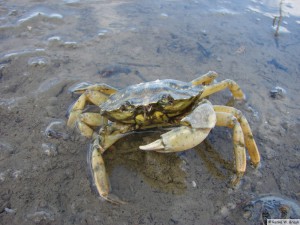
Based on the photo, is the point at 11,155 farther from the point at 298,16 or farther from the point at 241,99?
the point at 298,16

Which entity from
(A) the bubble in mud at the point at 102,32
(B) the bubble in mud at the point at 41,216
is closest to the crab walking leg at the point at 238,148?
(B) the bubble in mud at the point at 41,216

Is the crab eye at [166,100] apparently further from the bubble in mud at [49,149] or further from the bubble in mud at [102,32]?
the bubble in mud at [102,32]

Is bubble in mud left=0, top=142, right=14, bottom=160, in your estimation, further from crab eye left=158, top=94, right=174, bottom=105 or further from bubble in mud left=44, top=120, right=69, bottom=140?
crab eye left=158, top=94, right=174, bottom=105

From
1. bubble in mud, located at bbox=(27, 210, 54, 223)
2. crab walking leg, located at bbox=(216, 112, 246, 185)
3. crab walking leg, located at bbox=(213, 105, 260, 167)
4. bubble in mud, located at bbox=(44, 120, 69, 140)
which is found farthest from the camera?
bubble in mud, located at bbox=(44, 120, 69, 140)

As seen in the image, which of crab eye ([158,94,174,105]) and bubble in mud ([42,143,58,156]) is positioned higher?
crab eye ([158,94,174,105])

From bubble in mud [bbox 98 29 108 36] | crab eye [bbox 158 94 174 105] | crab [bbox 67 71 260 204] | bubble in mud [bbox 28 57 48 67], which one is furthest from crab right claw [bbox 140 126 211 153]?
bubble in mud [bbox 98 29 108 36]

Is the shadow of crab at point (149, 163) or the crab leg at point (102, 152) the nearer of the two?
the crab leg at point (102, 152)

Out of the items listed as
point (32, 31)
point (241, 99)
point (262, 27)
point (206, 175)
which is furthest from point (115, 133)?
point (262, 27)
